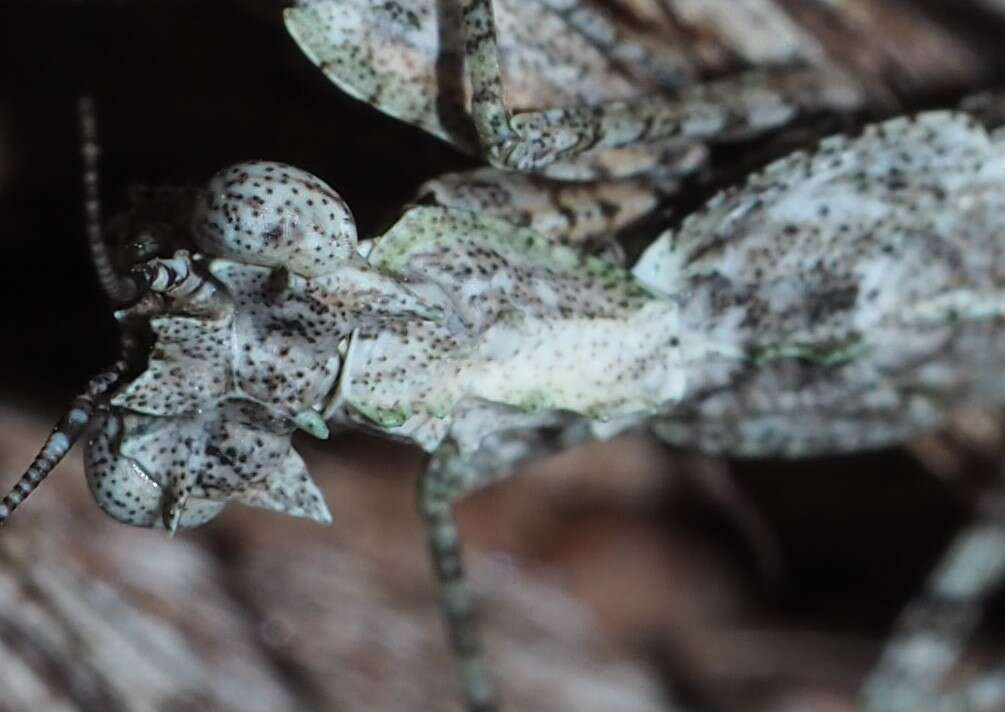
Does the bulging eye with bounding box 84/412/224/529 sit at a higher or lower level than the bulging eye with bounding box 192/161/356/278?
lower

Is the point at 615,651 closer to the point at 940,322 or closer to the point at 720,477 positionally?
the point at 720,477

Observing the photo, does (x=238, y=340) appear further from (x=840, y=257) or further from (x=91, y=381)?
(x=840, y=257)

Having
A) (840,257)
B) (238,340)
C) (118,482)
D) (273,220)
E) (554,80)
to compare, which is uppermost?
(554,80)

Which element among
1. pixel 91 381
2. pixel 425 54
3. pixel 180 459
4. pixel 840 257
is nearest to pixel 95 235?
pixel 91 381

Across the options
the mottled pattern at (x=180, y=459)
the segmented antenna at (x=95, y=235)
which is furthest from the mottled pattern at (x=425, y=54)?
the mottled pattern at (x=180, y=459)

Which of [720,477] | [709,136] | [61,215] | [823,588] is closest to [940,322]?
[709,136]

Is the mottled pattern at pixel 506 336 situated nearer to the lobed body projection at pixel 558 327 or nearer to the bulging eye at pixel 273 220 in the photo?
the lobed body projection at pixel 558 327

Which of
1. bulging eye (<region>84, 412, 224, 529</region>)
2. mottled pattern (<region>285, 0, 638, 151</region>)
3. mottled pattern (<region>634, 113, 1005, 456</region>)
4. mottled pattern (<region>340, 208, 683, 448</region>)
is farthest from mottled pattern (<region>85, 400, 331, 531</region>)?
mottled pattern (<region>634, 113, 1005, 456</region>)

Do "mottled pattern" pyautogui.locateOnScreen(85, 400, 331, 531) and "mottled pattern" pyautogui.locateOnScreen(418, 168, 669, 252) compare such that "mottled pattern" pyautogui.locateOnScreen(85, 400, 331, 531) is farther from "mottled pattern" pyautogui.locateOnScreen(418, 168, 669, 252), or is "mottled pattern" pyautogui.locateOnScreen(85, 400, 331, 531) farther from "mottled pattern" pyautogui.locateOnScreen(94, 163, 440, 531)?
"mottled pattern" pyautogui.locateOnScreen(418, 168, 669, 252)
